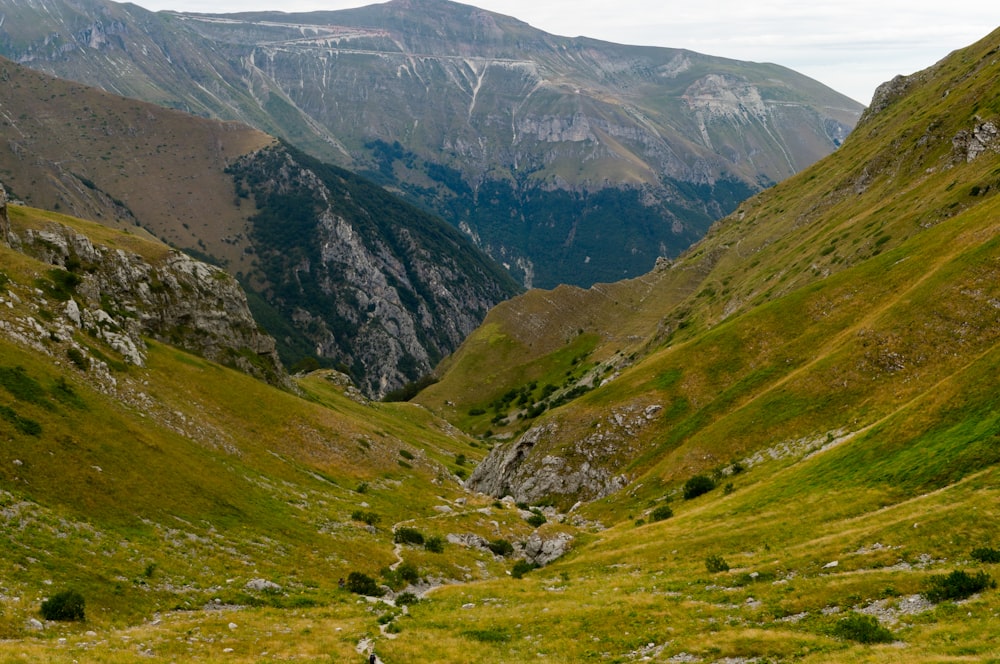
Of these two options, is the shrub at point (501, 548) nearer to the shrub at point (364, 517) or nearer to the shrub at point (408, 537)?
the shrub at point (408, 537)

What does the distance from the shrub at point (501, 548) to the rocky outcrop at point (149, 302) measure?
4134 centimetres

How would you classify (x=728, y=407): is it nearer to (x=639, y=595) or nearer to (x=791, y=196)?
(x=639, y=595)

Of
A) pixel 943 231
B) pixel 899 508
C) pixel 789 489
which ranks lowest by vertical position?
pixel 789 489

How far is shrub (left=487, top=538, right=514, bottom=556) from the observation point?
5775 centimetres

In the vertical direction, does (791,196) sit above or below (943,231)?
above

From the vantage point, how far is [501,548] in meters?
58.0

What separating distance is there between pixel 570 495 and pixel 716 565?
42787 mm

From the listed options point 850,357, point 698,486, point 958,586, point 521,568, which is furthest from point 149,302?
point 958,586

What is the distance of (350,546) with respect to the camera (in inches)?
1966

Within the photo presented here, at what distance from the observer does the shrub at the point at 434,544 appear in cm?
5450

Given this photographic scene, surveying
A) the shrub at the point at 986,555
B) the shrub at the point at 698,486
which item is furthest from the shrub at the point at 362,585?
the shrub at the point at 986,555

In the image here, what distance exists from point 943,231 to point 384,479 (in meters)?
73.0

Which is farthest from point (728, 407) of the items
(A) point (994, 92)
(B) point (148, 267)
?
(A) point (994, 92)

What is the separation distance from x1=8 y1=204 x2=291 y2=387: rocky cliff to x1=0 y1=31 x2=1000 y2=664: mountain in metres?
0.77
